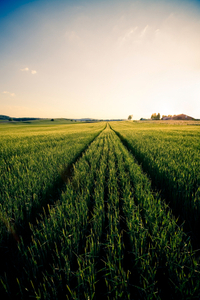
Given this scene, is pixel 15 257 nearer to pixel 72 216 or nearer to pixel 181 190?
pixel 72 216

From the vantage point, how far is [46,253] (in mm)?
1612

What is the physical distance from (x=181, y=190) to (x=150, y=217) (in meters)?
1.39

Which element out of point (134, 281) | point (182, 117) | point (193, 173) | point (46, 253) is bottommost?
point (134, 281)

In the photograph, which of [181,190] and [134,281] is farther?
[181,190]

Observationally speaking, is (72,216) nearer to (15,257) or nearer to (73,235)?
(73,235)

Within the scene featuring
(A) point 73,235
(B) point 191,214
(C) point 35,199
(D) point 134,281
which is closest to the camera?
(D) point 134,281

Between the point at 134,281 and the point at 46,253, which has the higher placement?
the point at 46,253

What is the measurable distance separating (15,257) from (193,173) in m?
4.44

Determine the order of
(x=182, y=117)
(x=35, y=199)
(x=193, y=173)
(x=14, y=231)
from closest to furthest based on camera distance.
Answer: (x=14, y=231) → (x=35, y=199) → (x=193, y=173) → (x=182, y=117)

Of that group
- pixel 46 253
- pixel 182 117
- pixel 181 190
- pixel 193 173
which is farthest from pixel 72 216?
pixel 182 117

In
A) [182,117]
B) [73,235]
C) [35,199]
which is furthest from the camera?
[182,117]

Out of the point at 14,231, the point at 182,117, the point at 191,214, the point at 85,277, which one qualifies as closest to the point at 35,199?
the point at 14,231

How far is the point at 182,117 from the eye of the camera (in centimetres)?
11312

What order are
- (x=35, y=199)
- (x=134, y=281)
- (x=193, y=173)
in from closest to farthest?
(x=134, y=281) → (x=35, y=199) → (x=193, y=173)
